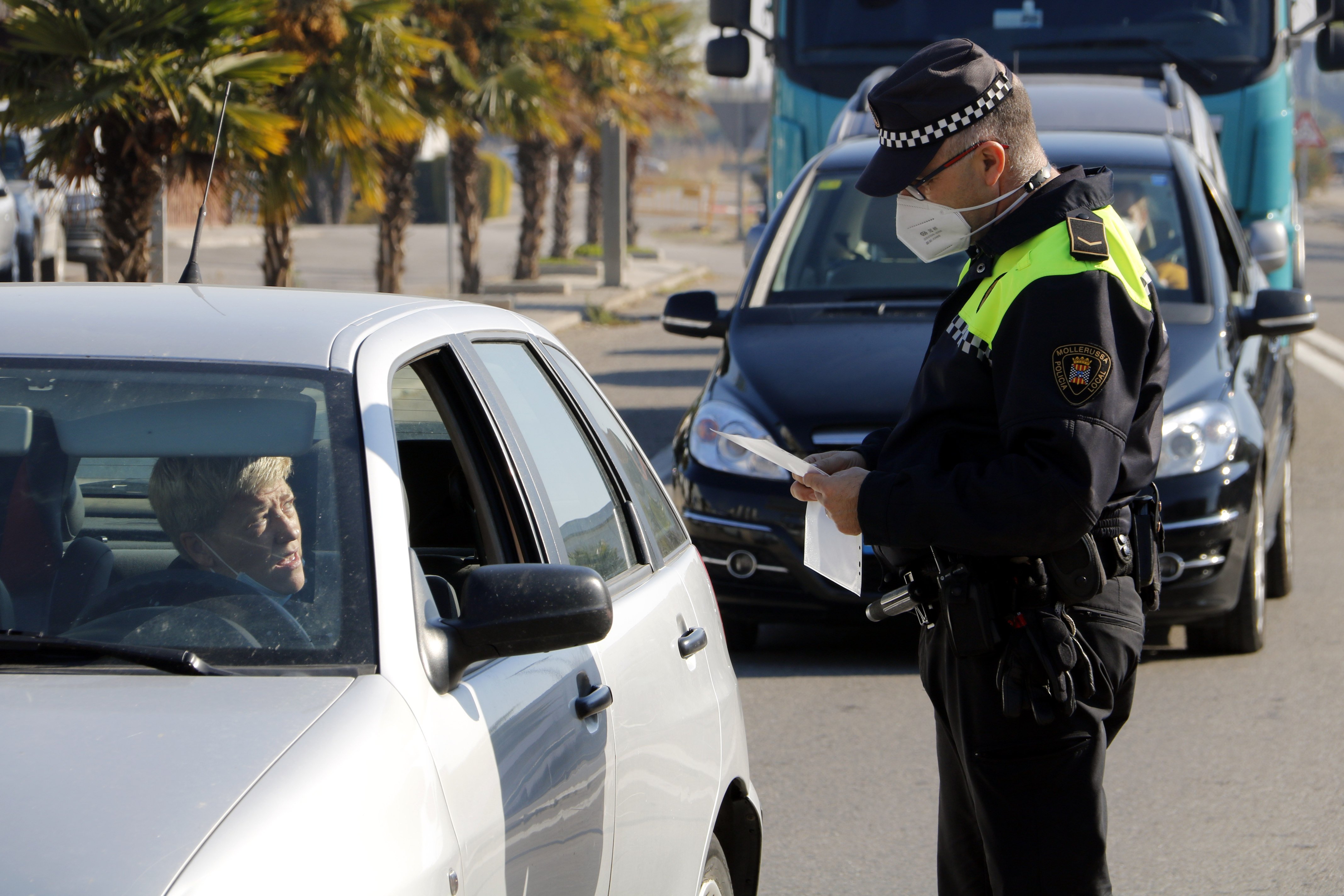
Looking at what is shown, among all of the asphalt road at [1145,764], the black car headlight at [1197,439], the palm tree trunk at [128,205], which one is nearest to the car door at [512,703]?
the asphalt road at [1145,764]

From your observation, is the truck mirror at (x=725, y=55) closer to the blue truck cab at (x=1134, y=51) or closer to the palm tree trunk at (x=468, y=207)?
the blue truck cab at (x=1134, y=51)

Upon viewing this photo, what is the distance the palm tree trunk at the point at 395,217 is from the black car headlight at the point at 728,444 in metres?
12.3

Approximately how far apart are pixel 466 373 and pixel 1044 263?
0.95 meters

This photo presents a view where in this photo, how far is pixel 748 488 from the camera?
582 cm

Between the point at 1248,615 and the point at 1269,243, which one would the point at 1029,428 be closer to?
the point at 1248,615

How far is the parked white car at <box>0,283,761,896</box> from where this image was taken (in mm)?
1854

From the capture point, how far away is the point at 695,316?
22.3 ft

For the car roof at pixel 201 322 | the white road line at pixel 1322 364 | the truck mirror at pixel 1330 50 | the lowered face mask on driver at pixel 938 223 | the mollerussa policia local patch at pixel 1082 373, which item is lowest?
the white road line at pixel 1322 364

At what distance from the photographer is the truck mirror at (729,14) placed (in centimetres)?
1137

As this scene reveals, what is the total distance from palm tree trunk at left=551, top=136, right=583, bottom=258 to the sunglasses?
26415mm

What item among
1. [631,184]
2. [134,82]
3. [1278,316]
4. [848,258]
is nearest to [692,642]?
[1278,316]

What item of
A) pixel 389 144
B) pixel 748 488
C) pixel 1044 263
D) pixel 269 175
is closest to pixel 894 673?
pixel 748 488

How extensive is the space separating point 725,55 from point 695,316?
19.2ft

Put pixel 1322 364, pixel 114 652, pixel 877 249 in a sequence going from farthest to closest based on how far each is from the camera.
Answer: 1. pixel 1322 364
2. pixel 877 249
3. pixel 114 652
